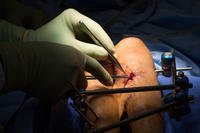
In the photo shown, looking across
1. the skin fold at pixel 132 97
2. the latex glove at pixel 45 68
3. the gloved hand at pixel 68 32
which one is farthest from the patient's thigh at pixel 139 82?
the latex glove at pixel 45 68

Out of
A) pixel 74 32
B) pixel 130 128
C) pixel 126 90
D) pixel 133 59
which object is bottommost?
pixel 130 128

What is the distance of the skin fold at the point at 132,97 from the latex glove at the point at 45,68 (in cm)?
19

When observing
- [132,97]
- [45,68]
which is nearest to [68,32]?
[45,68]

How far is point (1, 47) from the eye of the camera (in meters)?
1.33

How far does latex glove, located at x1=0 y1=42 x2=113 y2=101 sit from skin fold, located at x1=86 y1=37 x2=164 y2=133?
19 cm

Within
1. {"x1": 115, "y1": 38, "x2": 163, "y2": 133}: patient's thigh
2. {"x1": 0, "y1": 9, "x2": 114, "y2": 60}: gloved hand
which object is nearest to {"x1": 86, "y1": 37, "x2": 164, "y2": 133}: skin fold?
{"x1": 115, "y1": 38, "x2": 163, "y2": 133}: patient's thigh

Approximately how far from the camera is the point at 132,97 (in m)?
1.55

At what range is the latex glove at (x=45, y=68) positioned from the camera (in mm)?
1346

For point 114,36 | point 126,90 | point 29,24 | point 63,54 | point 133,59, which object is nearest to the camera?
point 126,90

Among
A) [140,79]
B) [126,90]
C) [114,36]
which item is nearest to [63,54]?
[126,90]

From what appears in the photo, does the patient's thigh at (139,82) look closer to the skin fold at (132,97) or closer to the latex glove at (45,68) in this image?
the skin fold at (132,97)

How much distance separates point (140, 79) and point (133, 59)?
0.16m

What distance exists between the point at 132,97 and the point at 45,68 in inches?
18.1

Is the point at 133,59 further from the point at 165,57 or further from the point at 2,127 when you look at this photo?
the point at 2,127
